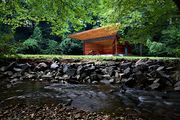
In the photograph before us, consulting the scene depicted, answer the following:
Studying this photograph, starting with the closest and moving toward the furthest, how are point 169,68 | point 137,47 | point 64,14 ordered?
point 64,14 < point 169,68 < point 137,47

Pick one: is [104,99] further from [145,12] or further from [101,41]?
[101,41]

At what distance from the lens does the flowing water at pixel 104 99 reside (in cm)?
605

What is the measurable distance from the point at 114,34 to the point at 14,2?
14.1 meters

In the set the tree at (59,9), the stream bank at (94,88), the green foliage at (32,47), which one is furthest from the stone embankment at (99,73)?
the green foliage at (32,47)

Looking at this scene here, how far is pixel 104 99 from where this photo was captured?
7.35 metres

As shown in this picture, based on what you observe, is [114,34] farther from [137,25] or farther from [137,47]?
[137,25]

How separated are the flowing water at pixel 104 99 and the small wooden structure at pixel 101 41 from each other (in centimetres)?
1303

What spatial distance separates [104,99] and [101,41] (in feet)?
59.2

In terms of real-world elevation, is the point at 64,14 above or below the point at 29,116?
above

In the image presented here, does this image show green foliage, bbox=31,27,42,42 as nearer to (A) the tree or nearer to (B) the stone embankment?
(B) the stone embankment

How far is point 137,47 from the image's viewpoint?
77.9ft

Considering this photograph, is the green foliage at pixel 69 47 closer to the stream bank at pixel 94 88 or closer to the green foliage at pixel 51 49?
the green foliage at pixel 51 49

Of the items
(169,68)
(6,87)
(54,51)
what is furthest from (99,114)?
(54,51)

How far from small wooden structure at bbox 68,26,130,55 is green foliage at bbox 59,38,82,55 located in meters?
1.59
